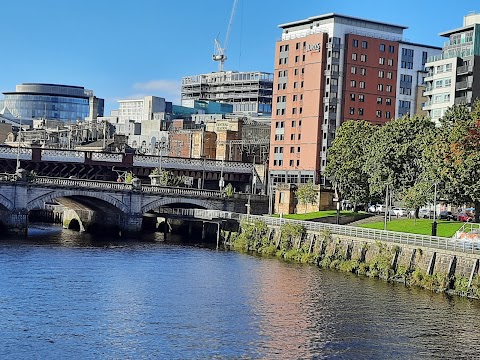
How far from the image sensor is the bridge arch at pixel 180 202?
150 metres

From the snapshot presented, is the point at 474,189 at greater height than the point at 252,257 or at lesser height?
greater

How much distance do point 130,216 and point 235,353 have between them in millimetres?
89434

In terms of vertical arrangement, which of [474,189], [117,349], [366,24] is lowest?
[117,349]

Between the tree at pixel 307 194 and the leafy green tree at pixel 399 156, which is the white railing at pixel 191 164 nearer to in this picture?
the tree at pixel 307 194

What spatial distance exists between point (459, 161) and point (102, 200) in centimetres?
6301

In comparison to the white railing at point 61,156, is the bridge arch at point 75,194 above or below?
below

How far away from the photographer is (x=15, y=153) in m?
168

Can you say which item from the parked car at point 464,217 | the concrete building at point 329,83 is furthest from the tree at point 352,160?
the concrete building at point 329,83

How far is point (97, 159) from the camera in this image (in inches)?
7013

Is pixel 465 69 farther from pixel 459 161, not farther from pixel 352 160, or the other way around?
pixel 459 161

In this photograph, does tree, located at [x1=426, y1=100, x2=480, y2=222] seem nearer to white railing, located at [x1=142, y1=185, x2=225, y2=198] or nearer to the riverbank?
the riverbank

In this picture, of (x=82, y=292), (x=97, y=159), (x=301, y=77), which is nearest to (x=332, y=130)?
(x=301, y=77)

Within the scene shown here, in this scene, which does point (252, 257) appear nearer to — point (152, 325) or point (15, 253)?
point (15, 253)

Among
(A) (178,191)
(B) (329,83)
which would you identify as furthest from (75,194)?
(B) (329,83)
